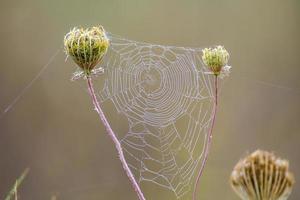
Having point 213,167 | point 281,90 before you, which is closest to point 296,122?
point 281,90

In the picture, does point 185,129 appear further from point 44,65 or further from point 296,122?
point 44,65

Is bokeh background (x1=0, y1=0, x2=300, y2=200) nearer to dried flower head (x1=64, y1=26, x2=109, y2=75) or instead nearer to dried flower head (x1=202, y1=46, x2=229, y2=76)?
dried flower head (x1=202, y1=46, x2=229, y2=76)

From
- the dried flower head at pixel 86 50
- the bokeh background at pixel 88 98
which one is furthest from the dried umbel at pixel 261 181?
the bokeh background at pixel 88 98

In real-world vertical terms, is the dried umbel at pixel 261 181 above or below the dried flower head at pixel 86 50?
below

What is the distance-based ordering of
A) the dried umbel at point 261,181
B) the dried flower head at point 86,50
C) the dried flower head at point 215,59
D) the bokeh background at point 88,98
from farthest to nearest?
the bokeh background at point 88,98
the dried flower head at point 215,59
the dried flower head at point 86,50
the dried umbel at point 261,181

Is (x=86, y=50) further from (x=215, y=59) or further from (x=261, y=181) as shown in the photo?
(x=261, y=181)

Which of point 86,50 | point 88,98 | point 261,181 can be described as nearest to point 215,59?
point 86,50

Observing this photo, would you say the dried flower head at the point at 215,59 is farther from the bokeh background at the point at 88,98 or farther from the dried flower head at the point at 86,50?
the bokeh background at the point at 88,98
